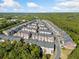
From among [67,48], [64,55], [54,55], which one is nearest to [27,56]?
[54,55]

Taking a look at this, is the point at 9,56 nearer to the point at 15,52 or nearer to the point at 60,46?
the point at 15,52

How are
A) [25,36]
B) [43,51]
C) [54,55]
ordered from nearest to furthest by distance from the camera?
[54,55] < [43,51] < [25,36]

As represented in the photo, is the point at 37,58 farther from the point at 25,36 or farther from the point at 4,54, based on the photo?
the point at 25,36

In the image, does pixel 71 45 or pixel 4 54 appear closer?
pixel 4 54

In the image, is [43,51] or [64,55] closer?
[64,55]

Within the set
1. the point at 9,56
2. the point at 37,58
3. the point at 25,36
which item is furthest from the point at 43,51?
the point at 25,36

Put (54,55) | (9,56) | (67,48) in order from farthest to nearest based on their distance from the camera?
(67,48) < (54,55) < (9,56)

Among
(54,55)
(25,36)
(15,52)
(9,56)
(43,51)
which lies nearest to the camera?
(9,56)

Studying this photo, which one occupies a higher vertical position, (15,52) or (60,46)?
(15,52)

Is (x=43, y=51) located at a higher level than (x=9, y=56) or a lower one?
lower
